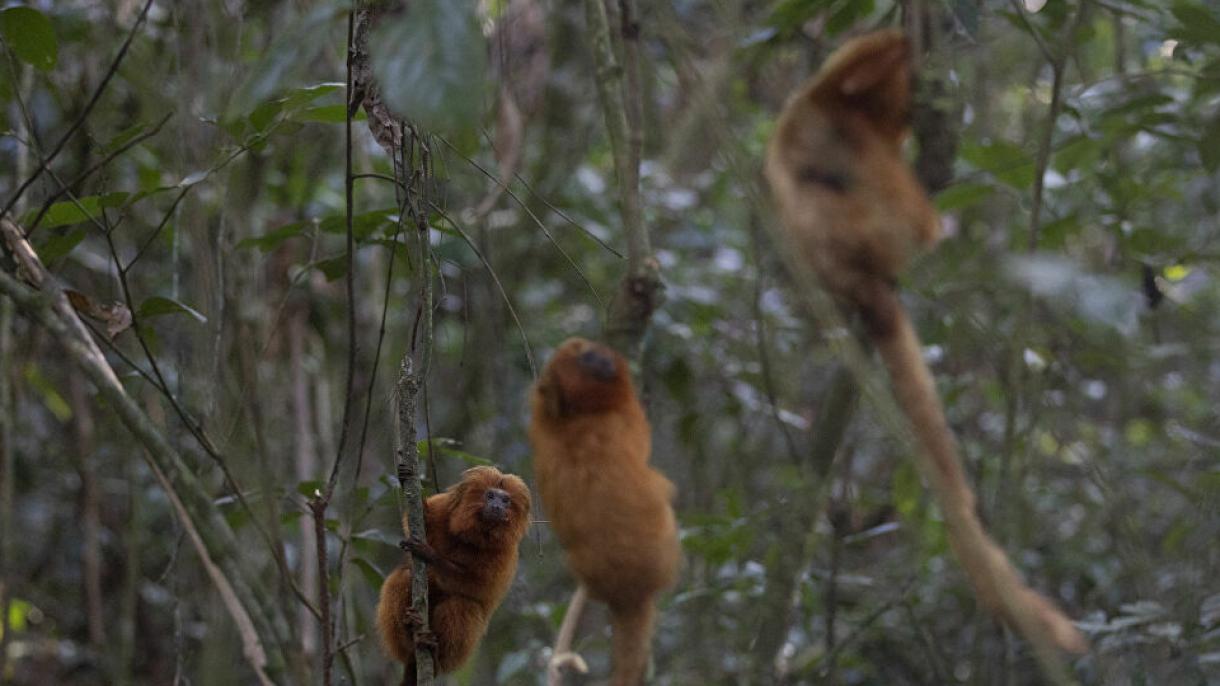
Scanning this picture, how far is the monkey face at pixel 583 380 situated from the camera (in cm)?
183

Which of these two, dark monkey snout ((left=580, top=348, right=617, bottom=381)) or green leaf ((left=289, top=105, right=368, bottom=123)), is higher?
green leaf ((left=289, top=105, right=368, bottom=123))

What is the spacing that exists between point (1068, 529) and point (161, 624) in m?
3.91

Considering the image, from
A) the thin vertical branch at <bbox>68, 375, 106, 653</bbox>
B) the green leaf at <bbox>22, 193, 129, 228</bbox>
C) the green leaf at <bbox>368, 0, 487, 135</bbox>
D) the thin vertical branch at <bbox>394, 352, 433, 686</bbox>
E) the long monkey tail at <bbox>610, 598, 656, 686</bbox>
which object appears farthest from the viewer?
the thin vertical branch at <bbox>68, 375, 106, 653</bbox>

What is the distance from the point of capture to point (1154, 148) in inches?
126

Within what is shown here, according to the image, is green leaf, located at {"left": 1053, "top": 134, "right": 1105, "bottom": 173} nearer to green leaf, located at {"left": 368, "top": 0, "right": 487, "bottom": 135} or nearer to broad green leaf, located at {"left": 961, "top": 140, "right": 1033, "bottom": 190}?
broad green leaf, located at {"left": 961, "top": 140, "right": 1033, "bottom": 190}

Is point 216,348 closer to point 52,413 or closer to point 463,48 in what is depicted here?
point 463,48

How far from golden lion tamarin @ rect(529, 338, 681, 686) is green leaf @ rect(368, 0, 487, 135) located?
3.28ft

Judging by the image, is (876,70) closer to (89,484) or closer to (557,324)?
(557,324)

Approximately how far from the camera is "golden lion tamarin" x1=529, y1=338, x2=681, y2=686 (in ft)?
6.09

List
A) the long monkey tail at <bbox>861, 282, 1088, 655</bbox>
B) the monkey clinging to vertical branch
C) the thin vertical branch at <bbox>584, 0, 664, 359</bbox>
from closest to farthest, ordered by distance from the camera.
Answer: the long monkey tail at <bbox>861, 282, 1088, 655</bbox> < the monkey clinging to vertical branch < the thin vertical branch at <bbox>584, 0, 664, 359</bbox>

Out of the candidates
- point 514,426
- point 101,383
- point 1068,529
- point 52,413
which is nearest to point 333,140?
point 514,426

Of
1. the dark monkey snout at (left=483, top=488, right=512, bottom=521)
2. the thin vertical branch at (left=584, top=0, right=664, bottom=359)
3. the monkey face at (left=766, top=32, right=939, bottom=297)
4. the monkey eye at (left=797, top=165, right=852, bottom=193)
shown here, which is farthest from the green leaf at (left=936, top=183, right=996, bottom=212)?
the dark monkey snout at (left=483, top=488, right=512, bottom=521)

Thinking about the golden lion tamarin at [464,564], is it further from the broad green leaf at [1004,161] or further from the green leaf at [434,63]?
the broad green leaf at [1004,161]

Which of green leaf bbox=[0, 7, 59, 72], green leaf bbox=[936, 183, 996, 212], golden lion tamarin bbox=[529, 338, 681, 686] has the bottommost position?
golden lion tamarin bbox=[529, 338, 681, 686]
